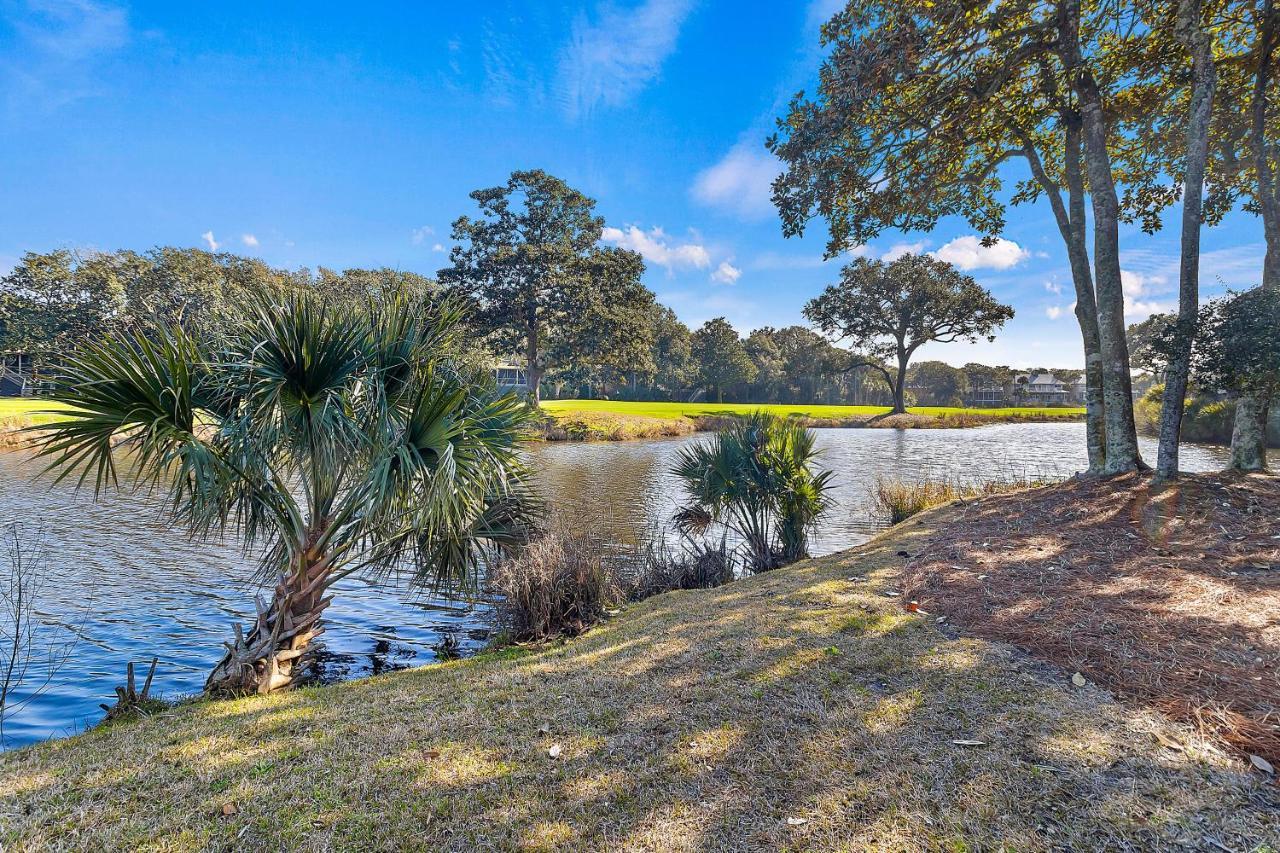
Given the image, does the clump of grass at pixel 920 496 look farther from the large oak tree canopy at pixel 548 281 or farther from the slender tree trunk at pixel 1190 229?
the large oak tree canopy at pixel 548 281

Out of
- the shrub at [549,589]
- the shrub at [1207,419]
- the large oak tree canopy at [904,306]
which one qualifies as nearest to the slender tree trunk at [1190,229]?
the shrub at [549,589]

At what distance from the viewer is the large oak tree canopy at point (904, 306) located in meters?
47.5

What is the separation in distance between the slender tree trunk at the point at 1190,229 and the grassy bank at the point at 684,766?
277 inches

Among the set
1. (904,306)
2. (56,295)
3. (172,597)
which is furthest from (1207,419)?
(56,295)

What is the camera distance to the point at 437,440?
16.8 feet

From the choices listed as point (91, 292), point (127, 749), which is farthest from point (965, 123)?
point (91, 292)

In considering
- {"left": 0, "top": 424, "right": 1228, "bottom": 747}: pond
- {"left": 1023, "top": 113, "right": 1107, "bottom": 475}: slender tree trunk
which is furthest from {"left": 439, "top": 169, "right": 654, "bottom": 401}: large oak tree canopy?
{"left": 1023, "top": 113, "right": 1107, "bottom": 475}: slender tree trunk

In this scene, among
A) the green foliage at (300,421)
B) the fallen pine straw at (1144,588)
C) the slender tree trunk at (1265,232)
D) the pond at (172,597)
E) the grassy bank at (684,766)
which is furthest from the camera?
the slender tree trunk at (1265,232)

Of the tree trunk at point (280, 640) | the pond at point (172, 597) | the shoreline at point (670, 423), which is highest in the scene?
the shoreline at point (670, 423)

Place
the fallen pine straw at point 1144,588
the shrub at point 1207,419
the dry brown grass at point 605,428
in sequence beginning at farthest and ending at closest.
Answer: the dry brown grass at point 605,428 → the shrub at point 1207,419 → the fallen pine straw at point 1144,588

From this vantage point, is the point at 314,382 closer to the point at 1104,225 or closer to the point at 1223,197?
the point at 1104,225

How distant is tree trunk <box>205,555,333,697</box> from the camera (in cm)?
521

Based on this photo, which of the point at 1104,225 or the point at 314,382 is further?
the point at 1104,225

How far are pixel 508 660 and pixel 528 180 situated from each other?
36.6 metres
